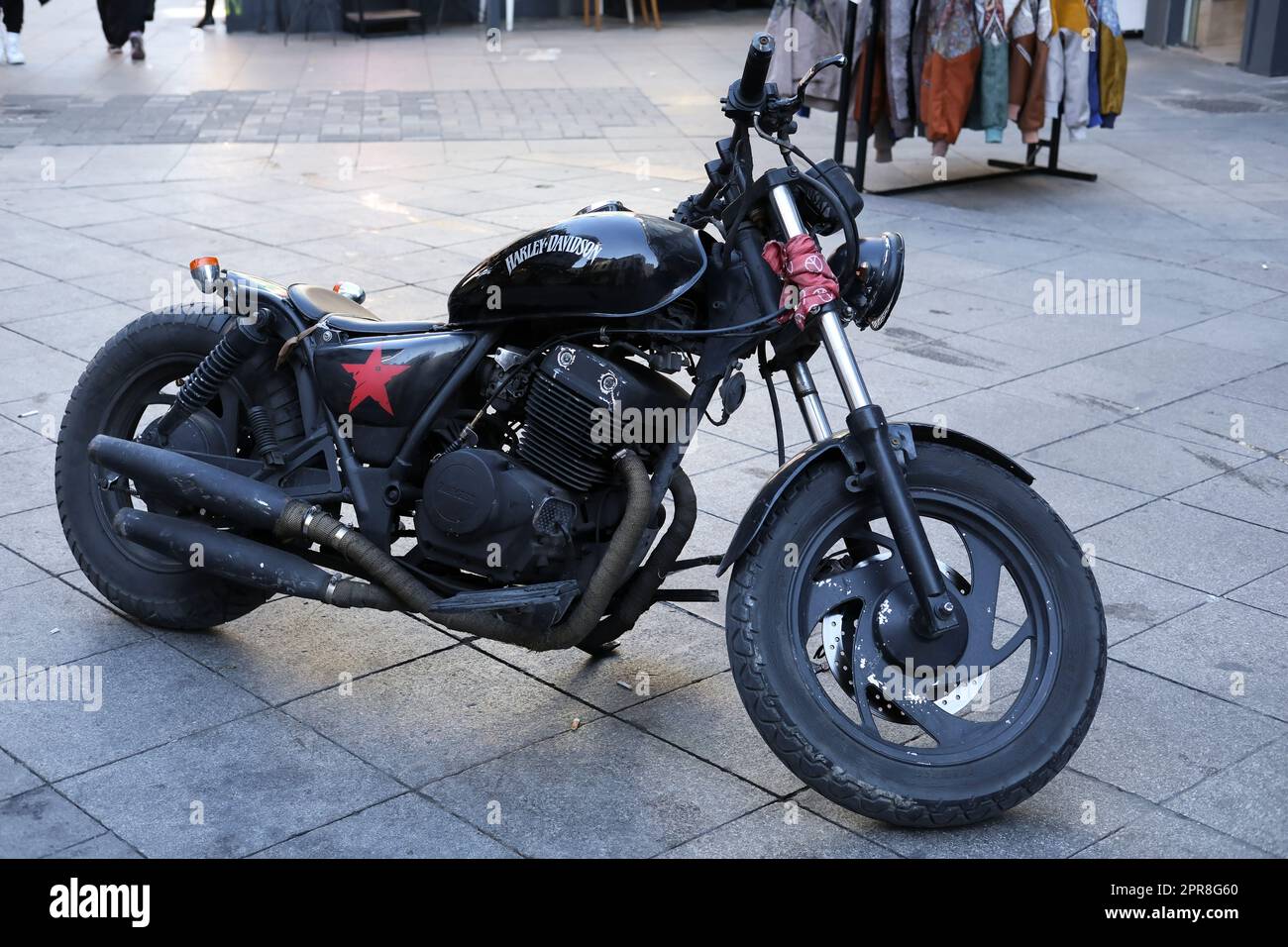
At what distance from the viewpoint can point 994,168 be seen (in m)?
10.9

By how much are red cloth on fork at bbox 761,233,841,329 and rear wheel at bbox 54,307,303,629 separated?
1.41 m

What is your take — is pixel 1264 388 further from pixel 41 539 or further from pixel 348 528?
pixel 41 539

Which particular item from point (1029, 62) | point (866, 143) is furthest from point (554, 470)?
point (1029, 62)

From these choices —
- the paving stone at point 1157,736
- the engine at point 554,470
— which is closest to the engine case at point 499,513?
the engine at point 554,470

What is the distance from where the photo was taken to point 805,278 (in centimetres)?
321

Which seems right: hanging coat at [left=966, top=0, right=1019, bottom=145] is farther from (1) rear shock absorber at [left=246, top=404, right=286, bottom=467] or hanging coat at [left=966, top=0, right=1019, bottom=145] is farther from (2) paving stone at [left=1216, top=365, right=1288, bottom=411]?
(1) rear shock absorber at [left=246, top=404, right=286, bottom=467]

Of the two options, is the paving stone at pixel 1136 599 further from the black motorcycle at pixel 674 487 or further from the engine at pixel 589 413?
the engine at pixel 589 413

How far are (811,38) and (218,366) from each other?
6579 mm

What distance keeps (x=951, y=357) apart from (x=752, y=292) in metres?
3.54

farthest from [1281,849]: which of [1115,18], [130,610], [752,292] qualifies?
[1115,18]

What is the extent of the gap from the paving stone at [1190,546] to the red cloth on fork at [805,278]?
188 centimetres

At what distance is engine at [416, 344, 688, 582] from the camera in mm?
3381

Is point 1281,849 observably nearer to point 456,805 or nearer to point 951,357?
point 456,805
